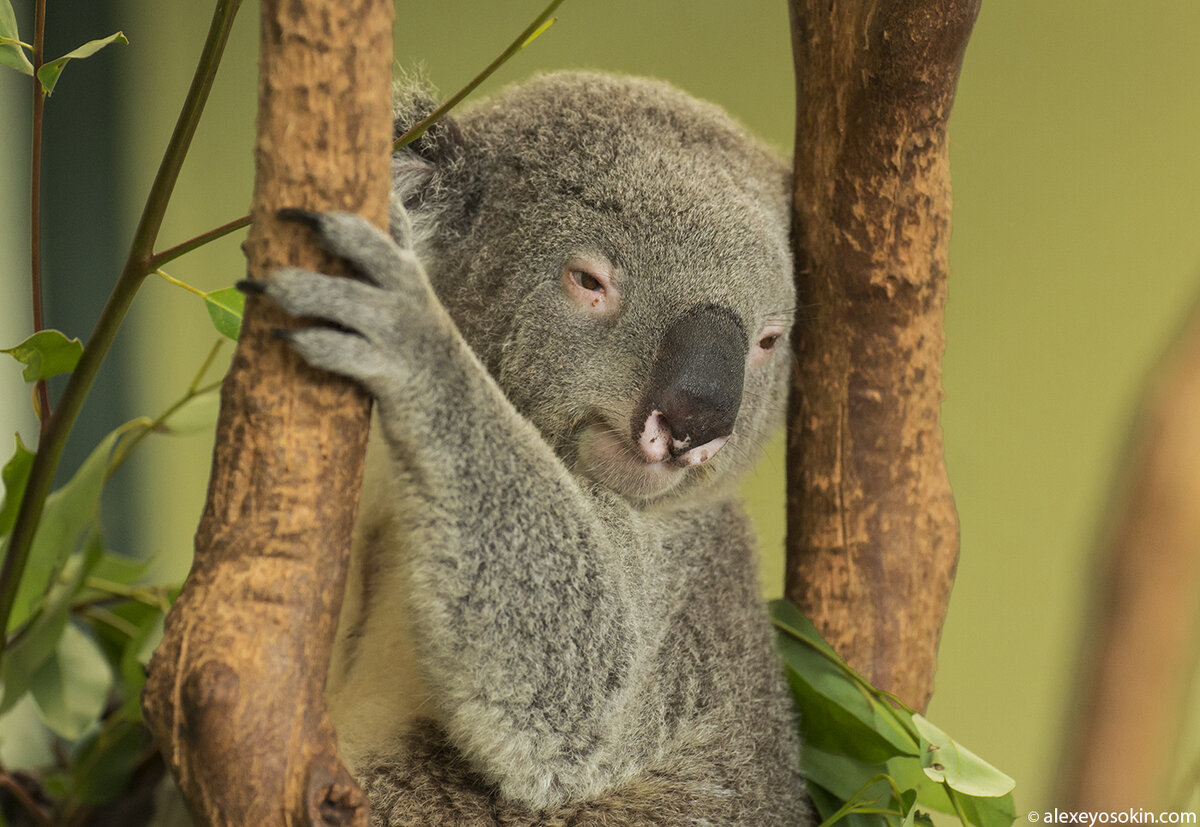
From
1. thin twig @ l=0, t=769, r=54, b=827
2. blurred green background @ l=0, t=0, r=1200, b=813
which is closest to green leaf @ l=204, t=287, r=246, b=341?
thin twig @ l=0, t=769, r=54, b=827

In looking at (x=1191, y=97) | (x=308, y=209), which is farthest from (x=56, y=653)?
(x=1191, y=97)

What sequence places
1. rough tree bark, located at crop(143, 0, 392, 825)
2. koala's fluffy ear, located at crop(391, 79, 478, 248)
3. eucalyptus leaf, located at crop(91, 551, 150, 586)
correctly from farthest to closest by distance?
1. eucalyptus leaf, located at crop(91, 551, 150, 586)
2. koala's fluffy ear, located at crop(391, 79, 478, 248)
3. rough tree bark, located at crop(143, 0, 392, 825)

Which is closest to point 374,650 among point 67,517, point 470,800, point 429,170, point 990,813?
point 470,800

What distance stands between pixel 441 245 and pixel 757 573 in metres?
0.78

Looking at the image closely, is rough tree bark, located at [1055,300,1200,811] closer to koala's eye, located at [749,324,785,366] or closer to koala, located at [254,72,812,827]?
koala, located at [254,72,812,827]

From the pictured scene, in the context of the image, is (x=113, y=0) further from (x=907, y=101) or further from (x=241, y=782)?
(x=241, y=782)

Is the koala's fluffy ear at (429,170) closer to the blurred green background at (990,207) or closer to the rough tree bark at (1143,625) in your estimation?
the rough tree bark at (1143,625)

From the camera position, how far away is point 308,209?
1023 millimetres

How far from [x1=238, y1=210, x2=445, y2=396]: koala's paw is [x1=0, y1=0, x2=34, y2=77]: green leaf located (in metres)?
0.50

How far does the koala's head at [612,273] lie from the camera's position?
1467 mm

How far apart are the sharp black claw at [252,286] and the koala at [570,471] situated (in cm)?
9

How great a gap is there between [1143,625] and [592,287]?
32.9 inches

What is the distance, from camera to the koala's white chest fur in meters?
1.53

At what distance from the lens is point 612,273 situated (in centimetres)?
153
